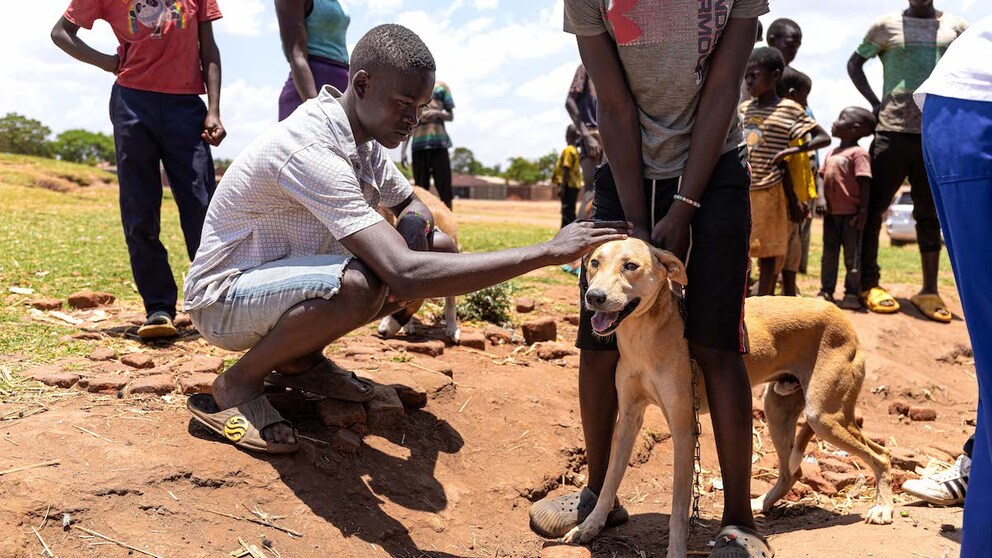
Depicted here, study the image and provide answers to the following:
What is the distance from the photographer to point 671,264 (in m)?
3.46

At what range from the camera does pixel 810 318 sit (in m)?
4.27

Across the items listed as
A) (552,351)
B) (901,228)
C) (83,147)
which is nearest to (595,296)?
(552,351)

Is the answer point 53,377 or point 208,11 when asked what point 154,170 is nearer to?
point 208,11

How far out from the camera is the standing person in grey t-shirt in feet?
11.3

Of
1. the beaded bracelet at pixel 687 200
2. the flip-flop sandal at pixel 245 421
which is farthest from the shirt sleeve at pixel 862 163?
the flip-flop sandal at pixel 245 421

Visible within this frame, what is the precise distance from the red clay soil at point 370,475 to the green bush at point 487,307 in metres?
0.99

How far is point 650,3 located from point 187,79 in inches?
128

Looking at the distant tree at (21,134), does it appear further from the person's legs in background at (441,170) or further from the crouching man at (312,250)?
the crouching man at (312,250)

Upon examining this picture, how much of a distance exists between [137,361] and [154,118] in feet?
5.31

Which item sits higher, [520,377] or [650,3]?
[650,3]

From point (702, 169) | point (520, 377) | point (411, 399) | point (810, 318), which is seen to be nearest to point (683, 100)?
point (702, 169)

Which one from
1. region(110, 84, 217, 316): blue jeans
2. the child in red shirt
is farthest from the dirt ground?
the child in red shirt

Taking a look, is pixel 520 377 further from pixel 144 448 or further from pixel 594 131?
pixel 594 131

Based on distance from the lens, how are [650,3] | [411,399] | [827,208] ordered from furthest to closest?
[827,208]
[411,399]
[650,3]
